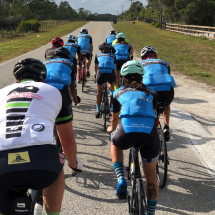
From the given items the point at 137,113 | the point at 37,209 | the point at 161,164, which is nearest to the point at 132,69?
the point at 137,113

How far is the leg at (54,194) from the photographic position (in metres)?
2.11

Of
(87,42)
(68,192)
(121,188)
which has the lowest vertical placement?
(68,192)

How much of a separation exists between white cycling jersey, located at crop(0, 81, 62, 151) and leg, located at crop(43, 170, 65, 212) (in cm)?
38

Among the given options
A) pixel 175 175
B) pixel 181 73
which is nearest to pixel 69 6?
pixel 181 73

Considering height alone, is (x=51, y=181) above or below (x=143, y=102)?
below

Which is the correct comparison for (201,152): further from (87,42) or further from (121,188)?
(87,42)

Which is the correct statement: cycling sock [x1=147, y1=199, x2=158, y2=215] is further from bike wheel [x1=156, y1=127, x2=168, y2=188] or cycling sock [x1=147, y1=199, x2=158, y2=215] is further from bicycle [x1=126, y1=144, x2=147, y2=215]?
bike wheel [x1=156, y1=127, x2=168, y2=188]

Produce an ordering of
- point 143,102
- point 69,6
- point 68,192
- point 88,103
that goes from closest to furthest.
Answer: point 143,102 → point 68,192 → point 88,103 → point 69,6

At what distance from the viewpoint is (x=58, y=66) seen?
4.66 metres

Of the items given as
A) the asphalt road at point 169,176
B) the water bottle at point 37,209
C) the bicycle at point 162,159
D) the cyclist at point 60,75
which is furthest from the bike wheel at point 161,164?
the water bottle at point 37,209

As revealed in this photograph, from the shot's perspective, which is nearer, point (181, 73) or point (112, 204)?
point (112, 204)

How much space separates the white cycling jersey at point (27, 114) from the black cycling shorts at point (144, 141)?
958mm

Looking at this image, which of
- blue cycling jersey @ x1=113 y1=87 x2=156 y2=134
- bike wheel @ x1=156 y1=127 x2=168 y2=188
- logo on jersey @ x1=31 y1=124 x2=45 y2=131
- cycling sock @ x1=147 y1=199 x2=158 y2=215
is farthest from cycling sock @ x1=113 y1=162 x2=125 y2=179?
logo on jersey @ x1=31 y1=124 x2=45 y2=131

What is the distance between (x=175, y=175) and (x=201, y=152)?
1205 millimetres
